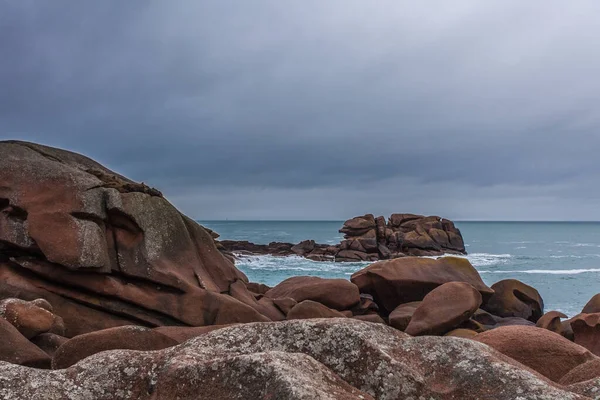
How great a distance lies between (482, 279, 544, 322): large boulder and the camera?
22.9 metres

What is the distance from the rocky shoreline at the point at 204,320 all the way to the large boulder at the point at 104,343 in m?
0.02

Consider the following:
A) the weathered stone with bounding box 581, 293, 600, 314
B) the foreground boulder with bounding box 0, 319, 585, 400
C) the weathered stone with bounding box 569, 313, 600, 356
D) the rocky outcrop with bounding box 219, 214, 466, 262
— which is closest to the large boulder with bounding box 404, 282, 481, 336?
the weathered stone with bounding box 569, 313, 600, 356

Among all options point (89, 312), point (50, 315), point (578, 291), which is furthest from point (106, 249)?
point (578, 291)

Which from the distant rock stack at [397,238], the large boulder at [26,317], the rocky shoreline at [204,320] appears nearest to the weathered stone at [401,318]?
the rocky shoreline at [204,320]

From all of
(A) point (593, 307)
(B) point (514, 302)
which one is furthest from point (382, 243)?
(A) point (593, 307)

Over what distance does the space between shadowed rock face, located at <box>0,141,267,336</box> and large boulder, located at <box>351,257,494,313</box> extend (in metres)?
8.23

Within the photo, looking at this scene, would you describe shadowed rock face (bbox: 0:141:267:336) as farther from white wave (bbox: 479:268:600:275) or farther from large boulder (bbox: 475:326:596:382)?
white wave (bbox: 479:268:600:275)

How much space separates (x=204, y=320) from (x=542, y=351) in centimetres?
956

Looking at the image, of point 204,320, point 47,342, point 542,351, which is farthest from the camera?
point 204,320

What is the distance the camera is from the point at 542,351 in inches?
260

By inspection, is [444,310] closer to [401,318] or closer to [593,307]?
[401,318]

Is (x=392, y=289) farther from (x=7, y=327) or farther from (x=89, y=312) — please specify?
(x=7, y=327)

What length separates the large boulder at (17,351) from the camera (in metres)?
6.66

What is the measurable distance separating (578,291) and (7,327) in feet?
135
